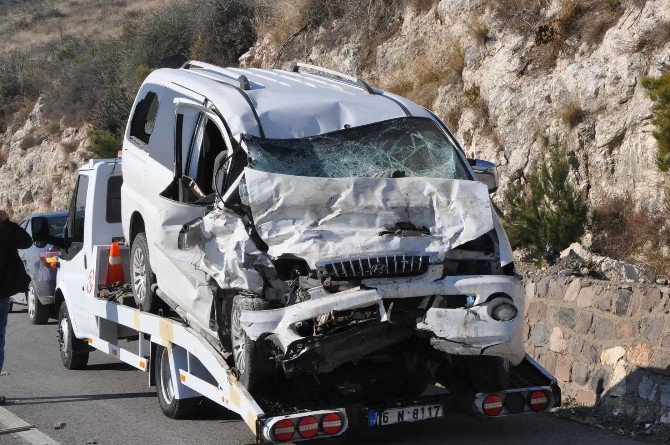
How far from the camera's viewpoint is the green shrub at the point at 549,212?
1471 cm

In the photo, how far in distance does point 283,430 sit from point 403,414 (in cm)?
91

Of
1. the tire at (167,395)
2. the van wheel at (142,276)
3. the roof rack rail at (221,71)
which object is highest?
the roof rack rail at (221,71)

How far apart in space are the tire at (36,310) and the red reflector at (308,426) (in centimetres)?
1100

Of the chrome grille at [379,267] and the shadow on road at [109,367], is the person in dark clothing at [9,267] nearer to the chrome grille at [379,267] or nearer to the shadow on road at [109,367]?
the shadow on road at [109,367]

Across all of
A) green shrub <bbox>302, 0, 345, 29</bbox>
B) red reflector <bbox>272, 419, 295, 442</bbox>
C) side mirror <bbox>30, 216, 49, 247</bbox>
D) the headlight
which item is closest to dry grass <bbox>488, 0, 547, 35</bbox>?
green shrub <bbox>302, 0, 345, 29</bbox>

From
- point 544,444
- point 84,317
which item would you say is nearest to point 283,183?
point 544,444

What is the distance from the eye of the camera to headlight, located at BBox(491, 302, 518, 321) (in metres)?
6.84

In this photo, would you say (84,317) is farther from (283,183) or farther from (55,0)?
(55,0)

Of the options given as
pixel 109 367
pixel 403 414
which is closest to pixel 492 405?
pixel 403 414

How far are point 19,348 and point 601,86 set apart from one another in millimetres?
9493

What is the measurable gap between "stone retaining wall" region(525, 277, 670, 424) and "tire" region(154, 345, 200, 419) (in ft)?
10.8

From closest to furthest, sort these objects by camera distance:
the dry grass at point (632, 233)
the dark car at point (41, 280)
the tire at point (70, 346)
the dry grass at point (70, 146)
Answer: the tire at point (70, 346) < the dry grass at point (632, 233) < the dark car at point (41, 280) < the dry grass at point (70, 146)

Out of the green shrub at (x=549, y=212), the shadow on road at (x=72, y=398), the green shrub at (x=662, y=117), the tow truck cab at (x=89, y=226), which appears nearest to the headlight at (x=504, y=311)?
the shadow on road at (x=72, y=398)

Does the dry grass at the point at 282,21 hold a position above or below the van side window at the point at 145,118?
above
